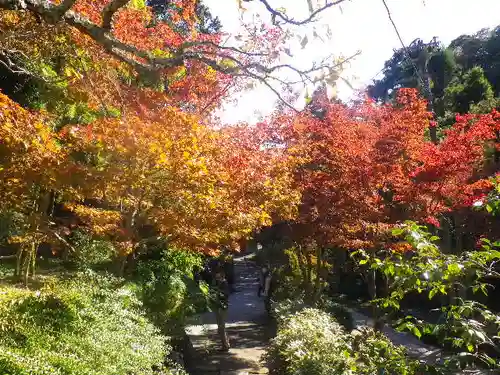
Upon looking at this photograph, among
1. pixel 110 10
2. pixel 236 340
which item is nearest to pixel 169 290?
pixel 236 340

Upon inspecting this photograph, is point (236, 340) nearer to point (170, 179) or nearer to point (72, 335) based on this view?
point (170, 179)

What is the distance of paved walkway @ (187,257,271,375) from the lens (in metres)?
9.84

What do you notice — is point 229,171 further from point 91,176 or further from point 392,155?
point 392,155

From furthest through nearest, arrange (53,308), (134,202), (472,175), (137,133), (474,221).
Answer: (474,221), (472,175), (134,202), (137,133), (53,308)

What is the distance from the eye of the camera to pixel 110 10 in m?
2.98

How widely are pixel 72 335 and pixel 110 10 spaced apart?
3.37 metres

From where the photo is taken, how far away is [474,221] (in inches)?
492

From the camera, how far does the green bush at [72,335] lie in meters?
3.97

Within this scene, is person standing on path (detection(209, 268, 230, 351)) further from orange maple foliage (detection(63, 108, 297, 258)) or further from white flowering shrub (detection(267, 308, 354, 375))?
orange maple foliage (detection(63, 108, 297, 258))

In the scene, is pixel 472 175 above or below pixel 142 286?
above

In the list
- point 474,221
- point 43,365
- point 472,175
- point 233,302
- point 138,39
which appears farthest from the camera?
point 233,302

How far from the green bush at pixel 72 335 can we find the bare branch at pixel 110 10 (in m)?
2.76

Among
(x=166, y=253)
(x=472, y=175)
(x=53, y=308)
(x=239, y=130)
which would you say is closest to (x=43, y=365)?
(x=53, y=308)

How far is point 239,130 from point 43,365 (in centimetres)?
782
